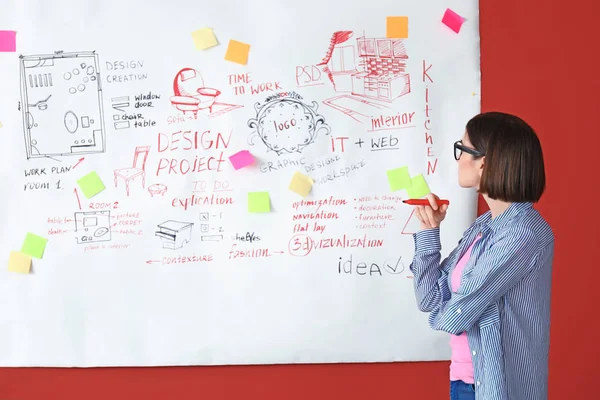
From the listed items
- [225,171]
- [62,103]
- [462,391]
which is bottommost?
[462,391]

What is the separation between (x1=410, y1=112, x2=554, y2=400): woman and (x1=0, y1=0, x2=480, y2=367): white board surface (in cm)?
76

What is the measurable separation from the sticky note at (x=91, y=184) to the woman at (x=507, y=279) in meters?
1.31

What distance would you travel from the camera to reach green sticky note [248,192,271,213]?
7.23 ft

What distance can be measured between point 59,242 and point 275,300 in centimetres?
77

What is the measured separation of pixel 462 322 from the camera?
1.36 m

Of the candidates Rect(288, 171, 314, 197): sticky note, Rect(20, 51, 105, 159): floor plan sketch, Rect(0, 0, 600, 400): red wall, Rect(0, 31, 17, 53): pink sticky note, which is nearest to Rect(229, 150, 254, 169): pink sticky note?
Rect(288, 171, 314, 197): sticky note

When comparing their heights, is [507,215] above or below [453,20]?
below

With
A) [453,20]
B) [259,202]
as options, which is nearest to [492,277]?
[259,202]

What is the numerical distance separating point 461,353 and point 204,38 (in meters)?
1.34

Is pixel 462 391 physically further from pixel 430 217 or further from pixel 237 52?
pixel 237 52

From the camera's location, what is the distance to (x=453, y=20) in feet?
7.15

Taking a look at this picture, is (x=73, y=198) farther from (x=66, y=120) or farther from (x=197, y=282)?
(x=197, y=282)

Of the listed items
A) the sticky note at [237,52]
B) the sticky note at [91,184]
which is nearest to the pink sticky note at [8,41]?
the sticky note at [91,184]

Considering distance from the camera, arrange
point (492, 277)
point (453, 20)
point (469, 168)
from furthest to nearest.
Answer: point (453, 20), point (469, 168), point (492, 277)
